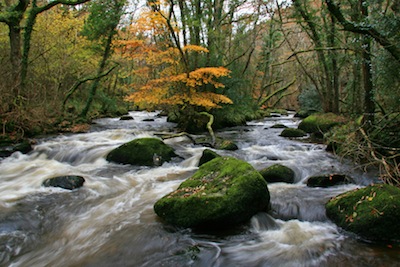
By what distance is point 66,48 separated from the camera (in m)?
17.9

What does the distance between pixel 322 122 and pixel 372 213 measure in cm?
1020

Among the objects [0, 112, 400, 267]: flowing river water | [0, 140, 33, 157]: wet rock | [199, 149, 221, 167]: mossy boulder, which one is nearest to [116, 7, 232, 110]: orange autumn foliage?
[0, 140, 33, 157]: wet rock

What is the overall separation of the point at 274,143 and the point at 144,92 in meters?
6.16

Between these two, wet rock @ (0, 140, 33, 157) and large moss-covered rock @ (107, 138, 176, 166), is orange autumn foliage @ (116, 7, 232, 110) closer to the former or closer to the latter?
large moss-covered rock @ (107, 138, 176, 166)

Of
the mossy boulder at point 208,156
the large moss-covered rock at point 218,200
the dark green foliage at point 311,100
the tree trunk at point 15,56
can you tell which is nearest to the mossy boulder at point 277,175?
the large moss-covered rock at point 218,200

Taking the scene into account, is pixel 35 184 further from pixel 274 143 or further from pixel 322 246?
pixel 274 143

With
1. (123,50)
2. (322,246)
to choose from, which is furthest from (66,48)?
(322,246)

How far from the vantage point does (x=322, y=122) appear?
13555 millimetres

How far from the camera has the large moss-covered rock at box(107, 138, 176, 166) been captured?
8.30 meters

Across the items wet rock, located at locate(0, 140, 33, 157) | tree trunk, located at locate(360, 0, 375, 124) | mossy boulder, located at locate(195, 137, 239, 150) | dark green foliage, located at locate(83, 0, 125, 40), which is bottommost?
mossy boulder, located at locate(195, 137, 239, 150)

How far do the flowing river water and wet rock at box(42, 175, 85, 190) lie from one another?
0.59 ft

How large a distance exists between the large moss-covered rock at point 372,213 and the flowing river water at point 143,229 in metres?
0.17

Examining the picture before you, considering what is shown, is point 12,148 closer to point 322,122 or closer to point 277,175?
point 277,175

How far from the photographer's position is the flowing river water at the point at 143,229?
3.77 metres
